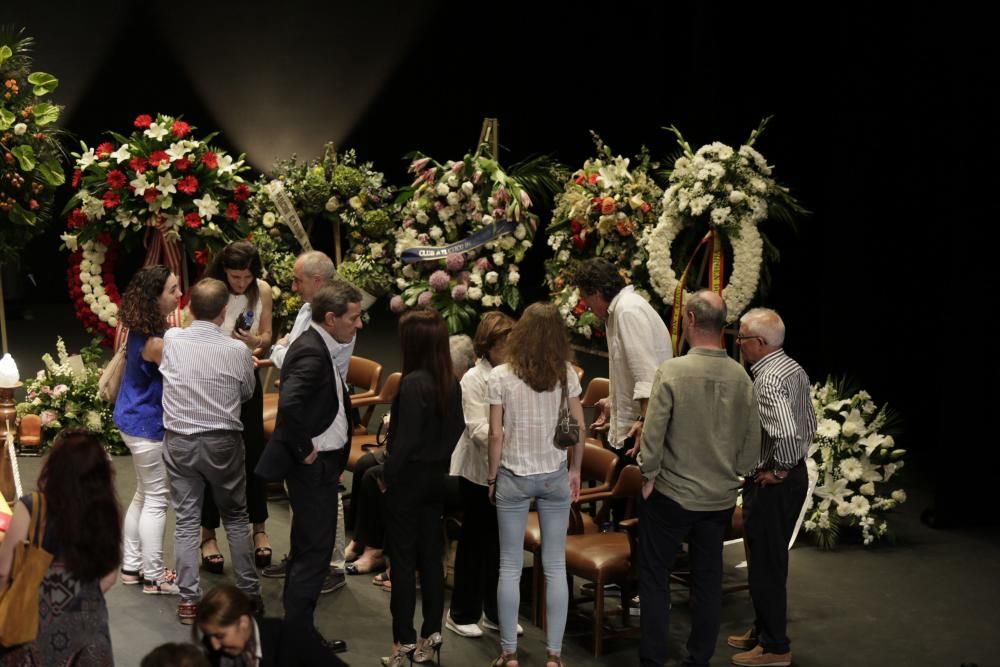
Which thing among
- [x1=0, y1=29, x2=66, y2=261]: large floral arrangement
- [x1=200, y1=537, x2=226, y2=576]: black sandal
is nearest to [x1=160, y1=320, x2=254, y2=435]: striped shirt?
[x1=200, y1=537, x2=226, y2=576]: black sandal

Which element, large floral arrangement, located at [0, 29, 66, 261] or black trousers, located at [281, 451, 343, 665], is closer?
black trousers, located at [281, 451, 343, 665]

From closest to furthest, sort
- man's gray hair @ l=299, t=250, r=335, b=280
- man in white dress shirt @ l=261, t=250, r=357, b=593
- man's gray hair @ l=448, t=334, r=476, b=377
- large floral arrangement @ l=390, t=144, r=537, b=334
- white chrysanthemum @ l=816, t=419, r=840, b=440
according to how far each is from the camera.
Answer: man's gray hair @ l=448, t=334, r=476, b=377
man in white dress shirt @ l=261, t=250, r=357, b=593
man's gray hair @ l=299, t=250, r=335, b=280
white chrysanthemum @ l=816, t=419, r=840, b=440
large floral arrangement @ l=390, t=144, r=537, b=334

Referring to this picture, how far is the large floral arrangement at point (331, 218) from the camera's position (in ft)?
24.1

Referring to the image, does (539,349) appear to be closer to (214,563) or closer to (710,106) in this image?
(214,563)

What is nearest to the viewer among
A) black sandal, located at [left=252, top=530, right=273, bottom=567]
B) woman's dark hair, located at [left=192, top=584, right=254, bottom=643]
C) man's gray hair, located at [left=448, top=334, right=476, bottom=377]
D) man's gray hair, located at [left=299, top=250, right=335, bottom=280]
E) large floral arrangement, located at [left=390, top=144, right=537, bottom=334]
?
woman's dark hair, located at [left=192, top=584, right=254, bottom=643]

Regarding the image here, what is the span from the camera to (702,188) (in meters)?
6.40

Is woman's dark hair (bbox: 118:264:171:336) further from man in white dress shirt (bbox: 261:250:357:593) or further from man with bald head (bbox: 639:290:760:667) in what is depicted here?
man with bald head (bbox: 639:290:760:667)

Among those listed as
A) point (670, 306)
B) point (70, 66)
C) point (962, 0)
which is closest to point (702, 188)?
point (670, 306)

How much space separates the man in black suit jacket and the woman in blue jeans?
0.56 meters

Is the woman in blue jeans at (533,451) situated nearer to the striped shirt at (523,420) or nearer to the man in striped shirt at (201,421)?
the striped shirt at (523,420)

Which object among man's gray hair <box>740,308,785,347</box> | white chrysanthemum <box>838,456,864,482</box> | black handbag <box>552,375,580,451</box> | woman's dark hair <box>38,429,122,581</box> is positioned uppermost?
man's gray hair <box>740,308,785,347</box>

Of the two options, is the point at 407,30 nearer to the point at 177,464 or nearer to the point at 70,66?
the point at 70,66

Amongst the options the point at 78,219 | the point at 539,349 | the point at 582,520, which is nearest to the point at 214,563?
the point at 582,520

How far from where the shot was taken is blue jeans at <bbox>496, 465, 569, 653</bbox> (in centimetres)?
438
